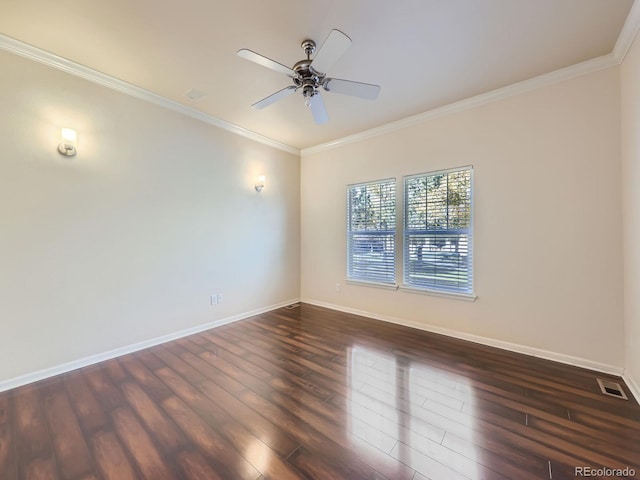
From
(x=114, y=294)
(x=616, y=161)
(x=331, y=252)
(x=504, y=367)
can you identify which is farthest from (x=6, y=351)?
(x=616, y=161)

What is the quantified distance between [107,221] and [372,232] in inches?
127

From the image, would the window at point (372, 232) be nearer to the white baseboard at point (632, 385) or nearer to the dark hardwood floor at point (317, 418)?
the dark hardwood floor at point (317, 418)

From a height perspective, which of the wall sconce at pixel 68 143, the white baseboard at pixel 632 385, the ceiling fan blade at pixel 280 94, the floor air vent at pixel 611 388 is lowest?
the floor air vent at pixel 611 388

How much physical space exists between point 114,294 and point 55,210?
928 millimetres

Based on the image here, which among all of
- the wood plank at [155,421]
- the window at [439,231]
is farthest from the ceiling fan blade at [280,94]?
the wood plank at [155,421]

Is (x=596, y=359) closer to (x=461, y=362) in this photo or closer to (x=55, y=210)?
(x=461, y=362)

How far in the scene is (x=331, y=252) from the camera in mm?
4492

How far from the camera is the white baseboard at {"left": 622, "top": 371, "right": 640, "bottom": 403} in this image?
1.98 metres

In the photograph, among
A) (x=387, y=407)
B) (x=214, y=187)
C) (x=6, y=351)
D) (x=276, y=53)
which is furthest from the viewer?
(x=214, y=187)

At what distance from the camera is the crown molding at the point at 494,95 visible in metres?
2.39

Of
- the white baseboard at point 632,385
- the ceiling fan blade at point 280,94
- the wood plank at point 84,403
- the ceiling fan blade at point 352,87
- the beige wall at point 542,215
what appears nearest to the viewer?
the wood plank at point 84,403

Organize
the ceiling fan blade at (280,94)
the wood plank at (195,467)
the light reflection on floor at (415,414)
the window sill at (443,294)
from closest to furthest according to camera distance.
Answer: the wood plank at (195,467) < the light reflection on floor at (415,414) < the ceiling fan blade at (280,94) < the window sill at (443,294)

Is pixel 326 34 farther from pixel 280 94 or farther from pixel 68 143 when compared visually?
pixel 68 143

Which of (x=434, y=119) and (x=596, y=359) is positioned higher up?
(x=434, y=119)
